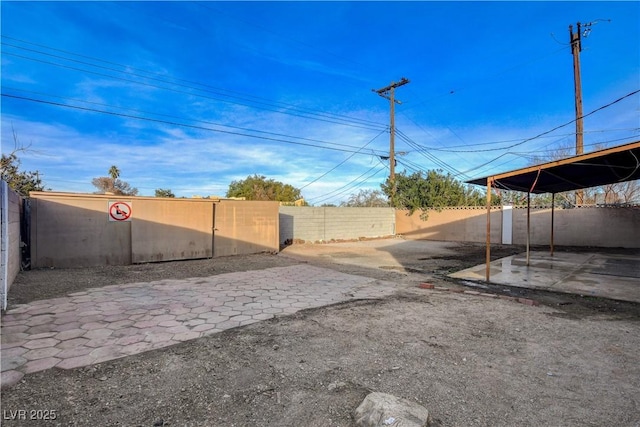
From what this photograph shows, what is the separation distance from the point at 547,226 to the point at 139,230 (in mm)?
15471

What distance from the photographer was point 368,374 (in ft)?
7.73

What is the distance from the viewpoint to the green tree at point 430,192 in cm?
1780

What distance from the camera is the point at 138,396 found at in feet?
6.66

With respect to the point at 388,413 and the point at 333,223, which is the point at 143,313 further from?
the point at 333,223

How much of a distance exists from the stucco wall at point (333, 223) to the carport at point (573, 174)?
8.20m

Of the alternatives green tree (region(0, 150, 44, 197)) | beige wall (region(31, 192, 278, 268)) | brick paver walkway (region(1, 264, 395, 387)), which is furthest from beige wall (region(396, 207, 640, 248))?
green tree (region(0, 150, 44, 197))

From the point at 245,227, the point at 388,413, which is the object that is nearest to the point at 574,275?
the point at 388,413

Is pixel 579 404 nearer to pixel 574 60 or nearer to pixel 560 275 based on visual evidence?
pixel 560 275

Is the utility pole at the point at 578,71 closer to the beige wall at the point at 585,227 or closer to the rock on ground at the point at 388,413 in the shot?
the beige wall at the point at 585,227

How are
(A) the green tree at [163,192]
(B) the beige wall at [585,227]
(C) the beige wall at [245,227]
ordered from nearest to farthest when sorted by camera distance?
(C) the beige wall at [245,227] → (B) the beige wall at [585,227] → (A) the green tree at [163,192]

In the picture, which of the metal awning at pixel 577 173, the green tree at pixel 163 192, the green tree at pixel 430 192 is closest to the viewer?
the metal awning at pixel 577 173

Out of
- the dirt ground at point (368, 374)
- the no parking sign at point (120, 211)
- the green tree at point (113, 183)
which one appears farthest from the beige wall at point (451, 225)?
the green tree at point (113, 183)

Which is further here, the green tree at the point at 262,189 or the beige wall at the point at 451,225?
the green tree at the point at 262,189

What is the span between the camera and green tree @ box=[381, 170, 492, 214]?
17.8 meters
